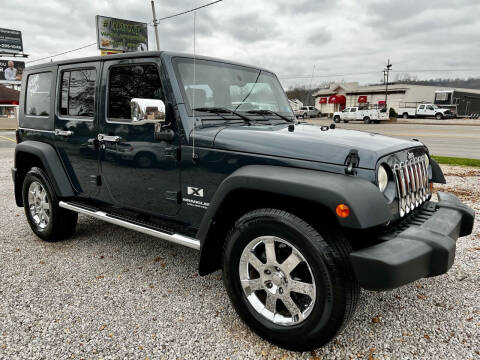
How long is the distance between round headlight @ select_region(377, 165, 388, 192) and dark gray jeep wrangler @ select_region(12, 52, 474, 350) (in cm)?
2

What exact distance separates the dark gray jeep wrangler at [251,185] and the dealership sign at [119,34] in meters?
31.3

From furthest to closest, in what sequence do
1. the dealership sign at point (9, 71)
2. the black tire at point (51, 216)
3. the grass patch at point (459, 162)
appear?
the dealership sign at point (9, 71) < the grass patch at point (459, 162) < the black tire at point (51, 216)

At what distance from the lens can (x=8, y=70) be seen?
174 feet

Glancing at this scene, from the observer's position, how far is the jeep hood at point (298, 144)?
2230 mm

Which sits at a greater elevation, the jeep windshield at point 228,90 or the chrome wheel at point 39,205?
the jeep windshield at point 228,90

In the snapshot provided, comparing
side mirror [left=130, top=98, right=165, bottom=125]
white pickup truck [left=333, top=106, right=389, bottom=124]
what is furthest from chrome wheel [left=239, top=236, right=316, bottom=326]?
white pickup truck [left=333, top=106, right=389, bottom=124]

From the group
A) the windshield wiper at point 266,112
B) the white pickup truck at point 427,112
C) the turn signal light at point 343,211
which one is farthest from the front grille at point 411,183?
the white pickup truck at point 427,112

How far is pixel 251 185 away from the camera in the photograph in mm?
2297

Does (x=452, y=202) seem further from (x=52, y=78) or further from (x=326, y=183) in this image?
(x=52, y=78)

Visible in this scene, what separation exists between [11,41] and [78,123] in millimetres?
66914

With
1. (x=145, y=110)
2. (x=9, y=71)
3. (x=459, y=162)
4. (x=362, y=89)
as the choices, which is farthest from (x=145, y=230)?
(x=362, y=89)

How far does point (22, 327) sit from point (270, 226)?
1974 mm

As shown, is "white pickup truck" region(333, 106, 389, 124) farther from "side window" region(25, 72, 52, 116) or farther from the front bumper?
the front bumper

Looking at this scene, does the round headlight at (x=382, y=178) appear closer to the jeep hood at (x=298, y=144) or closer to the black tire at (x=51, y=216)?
the jeep hood at (x=298, y=144)
